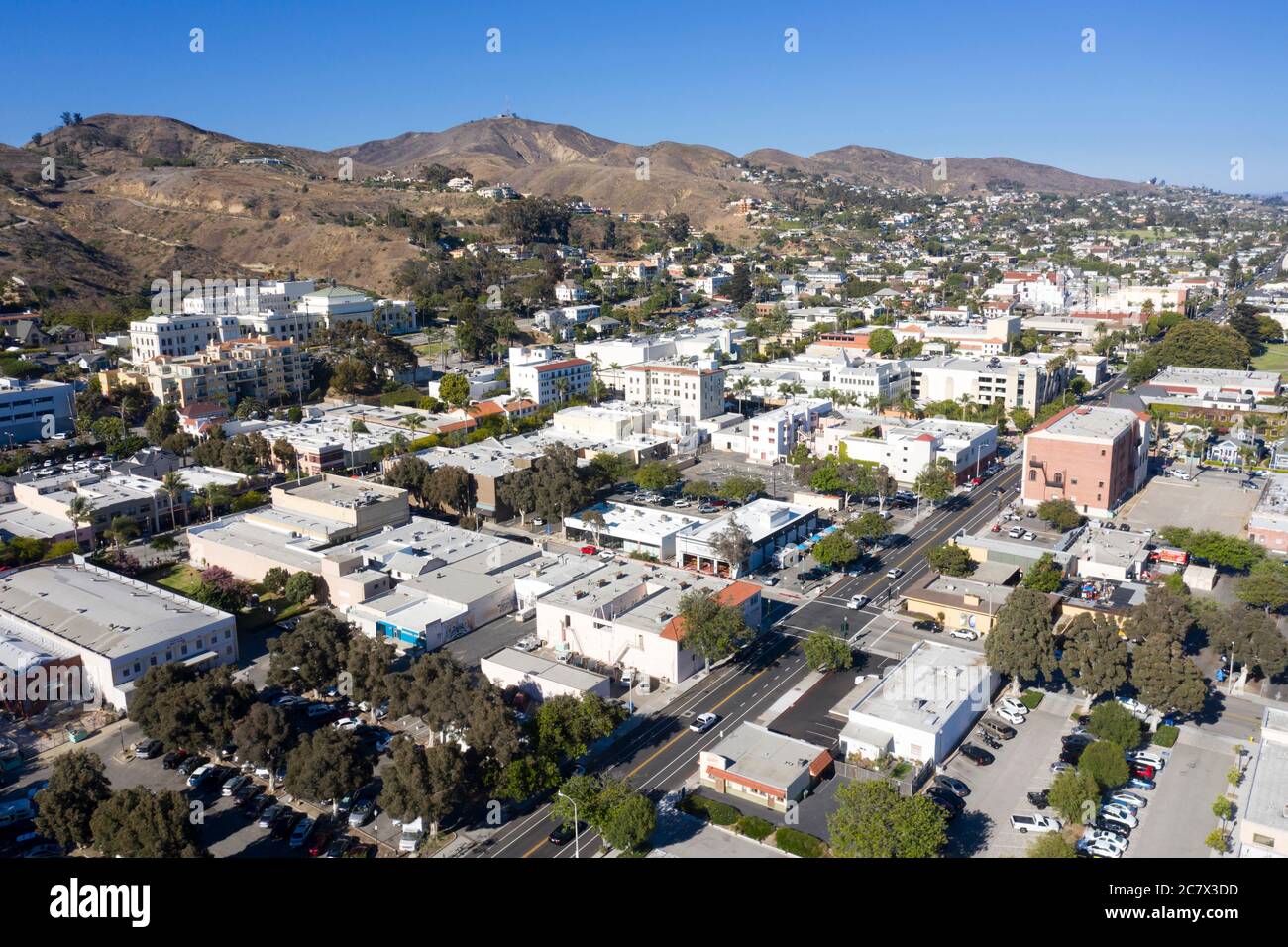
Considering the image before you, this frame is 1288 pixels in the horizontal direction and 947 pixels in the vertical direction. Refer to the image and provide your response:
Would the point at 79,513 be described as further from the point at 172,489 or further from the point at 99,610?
the point at 99,610

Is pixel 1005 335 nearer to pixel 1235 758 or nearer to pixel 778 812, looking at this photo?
pixel 1235 758

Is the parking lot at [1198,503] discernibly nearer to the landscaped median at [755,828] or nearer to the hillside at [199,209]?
the landscaped median at [755,828]

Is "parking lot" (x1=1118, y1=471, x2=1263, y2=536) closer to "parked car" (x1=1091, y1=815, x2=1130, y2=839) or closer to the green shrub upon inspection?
"parked car" (x1=1091, y1=815, x2=1130, y2=839)

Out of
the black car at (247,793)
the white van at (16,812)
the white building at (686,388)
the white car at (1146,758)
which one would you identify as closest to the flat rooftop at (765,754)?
the white car at (1146,758)

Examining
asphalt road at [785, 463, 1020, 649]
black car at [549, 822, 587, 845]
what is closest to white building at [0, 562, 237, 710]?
black car at [549, 822, 587, 845]

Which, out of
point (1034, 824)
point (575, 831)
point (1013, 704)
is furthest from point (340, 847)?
point (1013, 704)
